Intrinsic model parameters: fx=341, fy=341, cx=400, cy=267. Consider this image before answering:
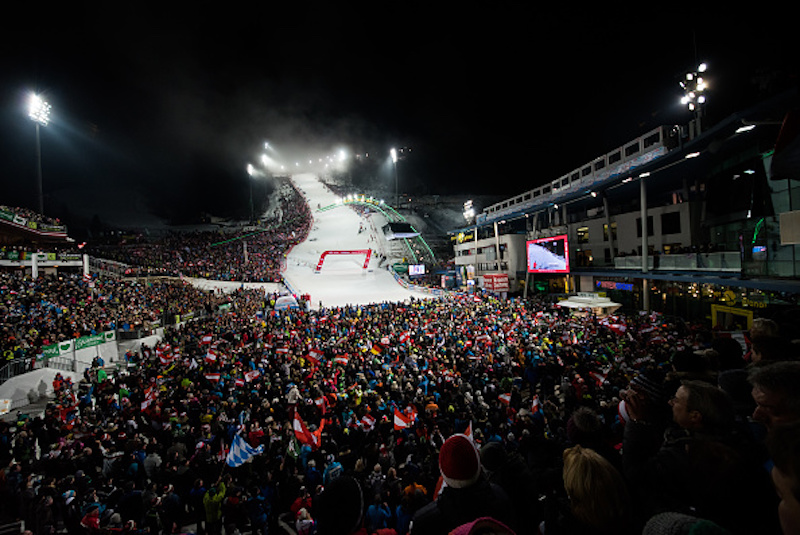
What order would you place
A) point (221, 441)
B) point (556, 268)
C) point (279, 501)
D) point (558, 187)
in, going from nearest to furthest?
point (279, 501), point (221, 441), point (556, 268), point (558, 187)

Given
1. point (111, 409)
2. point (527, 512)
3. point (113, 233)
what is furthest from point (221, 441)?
point (113, 233)

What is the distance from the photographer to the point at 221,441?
7.70 m

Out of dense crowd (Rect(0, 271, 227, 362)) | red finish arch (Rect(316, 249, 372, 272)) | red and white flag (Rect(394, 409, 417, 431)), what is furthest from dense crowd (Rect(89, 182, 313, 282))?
red and white flag (Rect(394, 409, 417, 431))

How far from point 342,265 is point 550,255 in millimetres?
25923

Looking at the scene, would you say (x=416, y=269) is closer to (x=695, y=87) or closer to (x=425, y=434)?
(x=695, y=87)

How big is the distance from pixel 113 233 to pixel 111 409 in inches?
3312

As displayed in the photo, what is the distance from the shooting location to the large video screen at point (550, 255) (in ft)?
76.4

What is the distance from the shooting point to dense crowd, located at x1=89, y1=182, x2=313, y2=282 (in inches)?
1384

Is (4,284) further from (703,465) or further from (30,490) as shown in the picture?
(703,465)

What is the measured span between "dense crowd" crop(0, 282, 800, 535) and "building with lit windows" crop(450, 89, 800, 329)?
2.71 meters

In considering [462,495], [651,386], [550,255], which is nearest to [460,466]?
[462,495]

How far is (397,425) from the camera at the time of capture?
7223 millimetres

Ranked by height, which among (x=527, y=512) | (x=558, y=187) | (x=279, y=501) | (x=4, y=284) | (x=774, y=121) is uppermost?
(x=558, y=187)

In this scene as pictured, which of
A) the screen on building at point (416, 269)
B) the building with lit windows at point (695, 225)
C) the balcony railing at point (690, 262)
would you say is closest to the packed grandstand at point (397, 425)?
the building with lit windows at point (695, 225)
